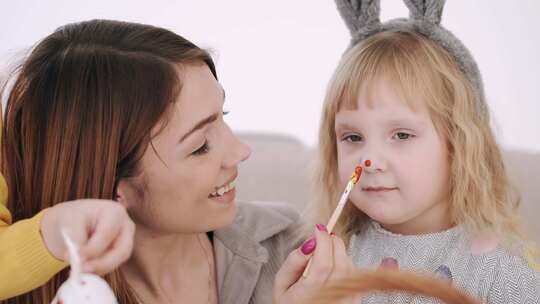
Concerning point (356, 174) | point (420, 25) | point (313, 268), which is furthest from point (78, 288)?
point (420, 25)

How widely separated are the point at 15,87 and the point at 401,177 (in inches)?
26.0

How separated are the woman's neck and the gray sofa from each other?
0.55m

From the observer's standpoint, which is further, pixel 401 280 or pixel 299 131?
pixel 299 131

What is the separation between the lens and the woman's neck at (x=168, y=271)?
1.32 metres

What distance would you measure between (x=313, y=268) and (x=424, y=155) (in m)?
0.34

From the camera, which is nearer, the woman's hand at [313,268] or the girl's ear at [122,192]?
the woman's hand at [313,268]

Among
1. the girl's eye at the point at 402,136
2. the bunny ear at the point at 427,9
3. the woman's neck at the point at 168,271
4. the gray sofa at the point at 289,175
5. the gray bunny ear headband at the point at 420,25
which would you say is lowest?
the gray sofa at the point at 289,175

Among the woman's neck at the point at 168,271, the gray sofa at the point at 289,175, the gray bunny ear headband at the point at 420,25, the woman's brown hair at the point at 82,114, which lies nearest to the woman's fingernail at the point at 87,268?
the woman's brown hair at the point at 82,114

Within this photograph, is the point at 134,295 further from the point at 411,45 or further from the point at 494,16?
the point at 494,16

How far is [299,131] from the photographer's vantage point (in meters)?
3.02

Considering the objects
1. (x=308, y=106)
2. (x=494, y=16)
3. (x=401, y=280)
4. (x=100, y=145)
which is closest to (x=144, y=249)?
(x=100, y=145)

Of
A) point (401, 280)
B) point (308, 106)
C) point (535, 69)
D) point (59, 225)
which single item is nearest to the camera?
point (401, 280)

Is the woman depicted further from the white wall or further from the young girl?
the white wall

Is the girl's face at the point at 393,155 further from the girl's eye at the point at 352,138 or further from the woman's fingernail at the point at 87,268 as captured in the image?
the woman's fingernail at the point at 87,268
